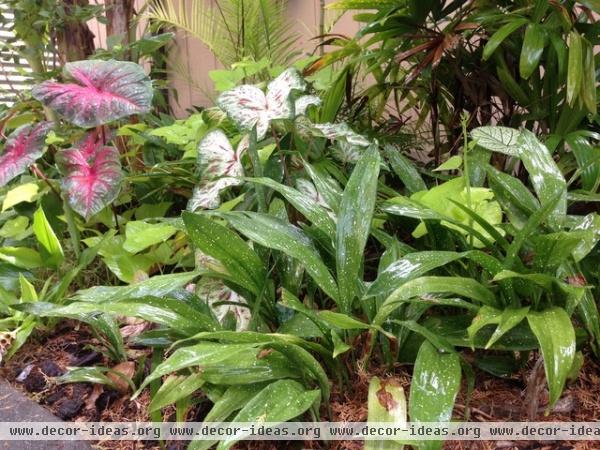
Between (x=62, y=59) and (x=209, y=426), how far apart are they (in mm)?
2122

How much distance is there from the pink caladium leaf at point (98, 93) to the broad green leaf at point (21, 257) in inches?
17.9

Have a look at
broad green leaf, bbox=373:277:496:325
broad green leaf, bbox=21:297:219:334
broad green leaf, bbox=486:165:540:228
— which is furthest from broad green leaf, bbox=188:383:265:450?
broad green leaf, bbox=486:165:540:228

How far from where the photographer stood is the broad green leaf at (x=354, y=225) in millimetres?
977

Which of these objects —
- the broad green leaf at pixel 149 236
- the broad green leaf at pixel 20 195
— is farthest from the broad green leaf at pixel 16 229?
the broad green leaf at pixel 149 236

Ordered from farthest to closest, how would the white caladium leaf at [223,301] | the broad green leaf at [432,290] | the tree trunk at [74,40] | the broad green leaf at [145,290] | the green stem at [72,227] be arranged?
the tree trunk at [74,40] → the green stem at [72,227] → the white caladium leaf at [223,301] → the broad green leaf at [145,290] → the broad green leaf at [432,290]

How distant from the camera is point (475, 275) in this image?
105cm

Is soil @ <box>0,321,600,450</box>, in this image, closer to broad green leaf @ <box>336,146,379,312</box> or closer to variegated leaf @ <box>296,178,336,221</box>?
broad green leaf @ <box>336,146,379,312</box>

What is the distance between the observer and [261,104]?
4.17 ft

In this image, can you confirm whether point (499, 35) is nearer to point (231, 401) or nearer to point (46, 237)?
point (231, 401)

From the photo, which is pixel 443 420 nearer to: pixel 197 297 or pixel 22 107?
pixel 197 297

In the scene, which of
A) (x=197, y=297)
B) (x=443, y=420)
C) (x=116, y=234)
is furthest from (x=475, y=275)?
(x=116, y=234)

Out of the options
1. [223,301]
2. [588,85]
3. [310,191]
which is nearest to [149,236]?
[223,301]

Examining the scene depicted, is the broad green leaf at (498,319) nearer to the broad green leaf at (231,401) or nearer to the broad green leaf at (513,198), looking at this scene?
the broad green leaf at (513,198)

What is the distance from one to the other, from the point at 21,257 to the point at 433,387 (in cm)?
128
